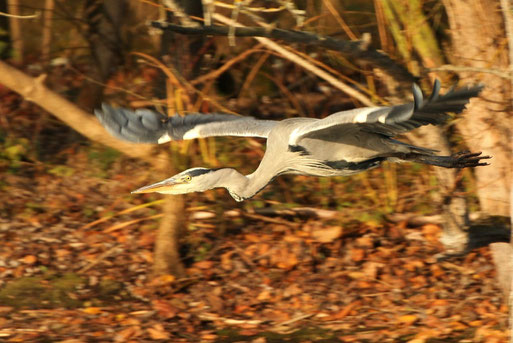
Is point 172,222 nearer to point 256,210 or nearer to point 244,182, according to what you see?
point 256,210

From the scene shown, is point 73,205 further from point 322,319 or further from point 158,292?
point 322,319

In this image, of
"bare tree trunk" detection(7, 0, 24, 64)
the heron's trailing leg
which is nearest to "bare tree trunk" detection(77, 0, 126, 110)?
"bare tree trunk" detection(7, 0, 24, 64)

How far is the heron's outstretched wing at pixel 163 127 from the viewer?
5789mm

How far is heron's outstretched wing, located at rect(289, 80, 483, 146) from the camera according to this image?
13.5ft

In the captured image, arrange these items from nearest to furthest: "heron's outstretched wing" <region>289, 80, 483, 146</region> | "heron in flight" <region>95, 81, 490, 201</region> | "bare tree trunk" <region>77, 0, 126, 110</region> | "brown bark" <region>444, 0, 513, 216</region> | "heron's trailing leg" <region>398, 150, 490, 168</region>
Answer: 1. "heron's outstretched wing" <region>289, 80, 483, 146</region>
2. "heron in flight" <region>95, 81, 490, 201</region>
3. "heron's trailing leg" <region>398, 150, 490, 168</region>
4. "brown bark" <region>444, 0, 513, 216</region>
5. "bare tree trunk" <region>77, 0, 126, 110</region>

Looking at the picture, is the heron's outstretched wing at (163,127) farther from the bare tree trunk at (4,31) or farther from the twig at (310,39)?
the bare tree trunk at (4,31)

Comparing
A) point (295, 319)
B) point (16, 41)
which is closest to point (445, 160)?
point (295, 319)

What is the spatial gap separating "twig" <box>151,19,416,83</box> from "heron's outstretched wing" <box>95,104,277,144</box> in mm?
1019

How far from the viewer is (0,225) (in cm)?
857

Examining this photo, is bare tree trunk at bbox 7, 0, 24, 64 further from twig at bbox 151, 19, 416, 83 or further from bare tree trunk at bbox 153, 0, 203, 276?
twig at bbox 151, 19, 416, 83

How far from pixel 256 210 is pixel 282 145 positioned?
10.0 ft

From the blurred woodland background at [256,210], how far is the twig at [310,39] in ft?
0.23

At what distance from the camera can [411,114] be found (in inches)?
166

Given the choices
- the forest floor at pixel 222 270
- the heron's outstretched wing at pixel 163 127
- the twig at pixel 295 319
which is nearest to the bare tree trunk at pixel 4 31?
the forest floor at pixel 222 270
